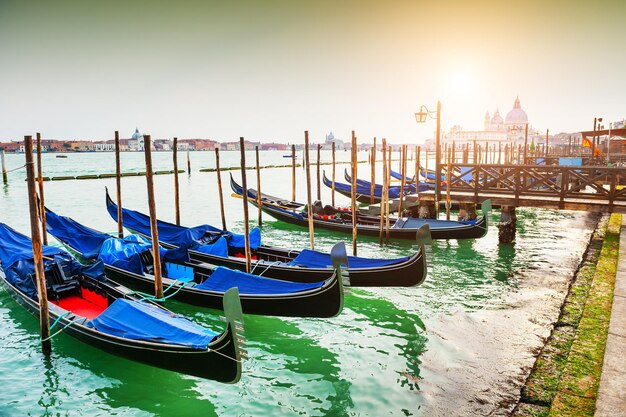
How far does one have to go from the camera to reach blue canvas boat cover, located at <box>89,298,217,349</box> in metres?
4.09

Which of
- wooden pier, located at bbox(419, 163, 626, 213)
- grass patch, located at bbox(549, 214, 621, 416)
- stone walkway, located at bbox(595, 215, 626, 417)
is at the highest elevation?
wooden pier, located at bbox(419, 163, 626, 213)

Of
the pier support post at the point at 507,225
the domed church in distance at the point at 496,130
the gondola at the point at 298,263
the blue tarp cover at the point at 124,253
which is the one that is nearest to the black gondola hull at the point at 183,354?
the blue tarp cover at the point at 124,253

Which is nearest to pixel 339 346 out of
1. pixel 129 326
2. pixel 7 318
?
pixel 129 326

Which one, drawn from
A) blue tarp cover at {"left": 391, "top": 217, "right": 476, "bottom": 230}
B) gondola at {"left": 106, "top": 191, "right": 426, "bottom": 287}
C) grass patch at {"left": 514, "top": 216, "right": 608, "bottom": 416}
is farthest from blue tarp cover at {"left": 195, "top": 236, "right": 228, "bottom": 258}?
grass patch at {"left": 514, "top": 216, "right": 608, "bottom": 416}

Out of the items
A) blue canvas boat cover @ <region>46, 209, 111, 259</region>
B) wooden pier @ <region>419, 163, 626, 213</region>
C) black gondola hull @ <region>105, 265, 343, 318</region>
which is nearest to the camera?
black gondola hull @ <region>105, 265, 343, 318</region>

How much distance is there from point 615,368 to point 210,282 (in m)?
4.47

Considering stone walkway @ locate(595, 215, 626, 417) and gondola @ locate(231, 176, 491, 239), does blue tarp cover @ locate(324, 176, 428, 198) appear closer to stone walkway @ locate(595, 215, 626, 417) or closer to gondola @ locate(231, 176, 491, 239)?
gondola @ locate(231, 176, 491, 239)

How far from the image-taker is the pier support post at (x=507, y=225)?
33.1 ft

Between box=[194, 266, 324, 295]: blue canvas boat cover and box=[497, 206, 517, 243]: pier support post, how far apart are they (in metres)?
6.19

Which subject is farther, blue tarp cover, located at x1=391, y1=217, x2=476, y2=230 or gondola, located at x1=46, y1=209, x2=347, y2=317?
blue tarp cover, located at x1=391, y1=217, x2=476, y2=230

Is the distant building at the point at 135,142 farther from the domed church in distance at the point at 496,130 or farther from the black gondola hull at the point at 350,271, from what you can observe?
the black gondola hull at the point at 350,271

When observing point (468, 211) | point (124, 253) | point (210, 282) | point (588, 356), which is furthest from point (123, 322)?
point (468, 211)

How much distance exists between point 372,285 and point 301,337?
4.93 ft

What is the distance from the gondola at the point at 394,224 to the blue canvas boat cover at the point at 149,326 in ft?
19.1
